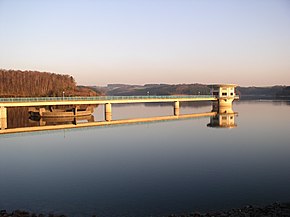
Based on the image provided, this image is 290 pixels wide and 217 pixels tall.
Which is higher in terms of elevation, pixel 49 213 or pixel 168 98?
pixel 168 98

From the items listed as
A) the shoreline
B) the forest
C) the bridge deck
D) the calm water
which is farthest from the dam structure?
the shoreline

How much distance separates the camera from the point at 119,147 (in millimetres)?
22453

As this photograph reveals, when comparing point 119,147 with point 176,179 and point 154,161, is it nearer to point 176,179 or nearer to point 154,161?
point 154,161

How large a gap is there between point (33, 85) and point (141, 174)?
53774 mm

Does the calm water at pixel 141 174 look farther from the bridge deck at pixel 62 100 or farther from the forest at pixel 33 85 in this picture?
the forest at pixel 33 85

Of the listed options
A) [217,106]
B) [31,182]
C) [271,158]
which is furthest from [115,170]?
[217,106]

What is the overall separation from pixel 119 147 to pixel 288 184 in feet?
41.1

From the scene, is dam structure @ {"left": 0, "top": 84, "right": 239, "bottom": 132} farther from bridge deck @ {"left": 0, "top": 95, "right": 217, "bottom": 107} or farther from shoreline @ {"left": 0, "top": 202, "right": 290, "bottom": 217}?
shoreline @ {"left": 0, "top": 202, "right": 290, "bottom": 217}

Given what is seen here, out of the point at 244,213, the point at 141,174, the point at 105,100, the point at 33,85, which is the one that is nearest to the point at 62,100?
the point at 105,100

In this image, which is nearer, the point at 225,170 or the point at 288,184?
the point at 288,184

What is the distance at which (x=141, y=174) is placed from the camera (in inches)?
578

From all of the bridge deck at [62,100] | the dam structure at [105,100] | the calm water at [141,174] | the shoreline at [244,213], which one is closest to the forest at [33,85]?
the dam structure at [105,100]

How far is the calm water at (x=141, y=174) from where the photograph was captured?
432 inches

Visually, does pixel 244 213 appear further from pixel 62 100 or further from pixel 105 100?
pixel 105 100
